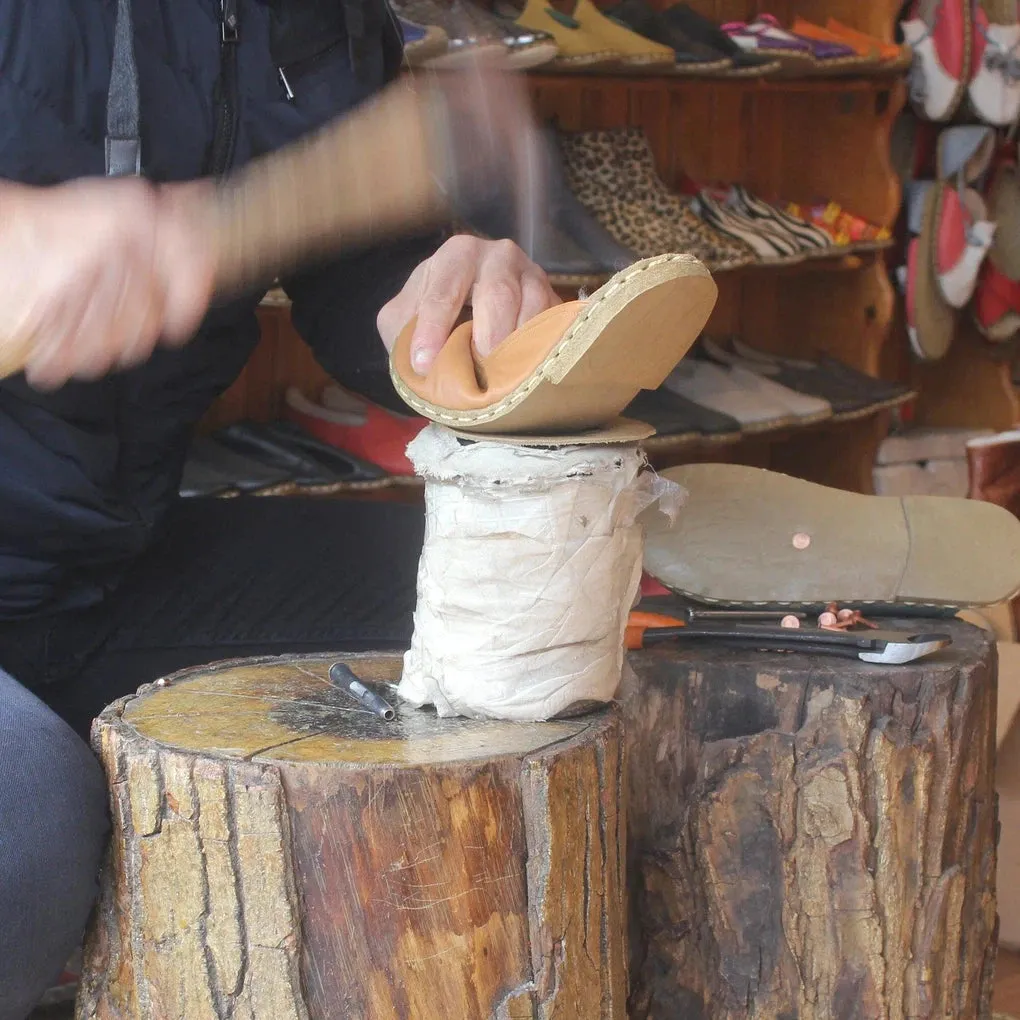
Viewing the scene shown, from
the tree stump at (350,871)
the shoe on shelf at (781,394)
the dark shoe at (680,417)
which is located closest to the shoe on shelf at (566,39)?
the dark shoe at (680,417)

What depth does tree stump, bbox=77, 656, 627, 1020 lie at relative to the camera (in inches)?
32.3

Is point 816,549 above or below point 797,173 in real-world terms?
below

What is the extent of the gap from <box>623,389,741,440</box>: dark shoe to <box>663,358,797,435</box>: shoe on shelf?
4 centimetres

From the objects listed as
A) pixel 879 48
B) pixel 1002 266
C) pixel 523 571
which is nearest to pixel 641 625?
pixel 523 571

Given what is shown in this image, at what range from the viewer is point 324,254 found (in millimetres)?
1228

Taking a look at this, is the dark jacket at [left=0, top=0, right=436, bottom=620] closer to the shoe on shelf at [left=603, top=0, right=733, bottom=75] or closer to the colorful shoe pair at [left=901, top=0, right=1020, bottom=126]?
the shoe on shelf at [left=603, top=0, right=733, bottom=75]

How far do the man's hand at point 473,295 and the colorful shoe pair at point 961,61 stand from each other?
6.59 ft

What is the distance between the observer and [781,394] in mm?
2547

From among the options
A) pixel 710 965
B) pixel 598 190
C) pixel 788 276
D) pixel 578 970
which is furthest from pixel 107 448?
pixel 788 276

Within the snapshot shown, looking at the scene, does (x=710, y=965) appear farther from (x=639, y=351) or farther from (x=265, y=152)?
(x=265, y=152)

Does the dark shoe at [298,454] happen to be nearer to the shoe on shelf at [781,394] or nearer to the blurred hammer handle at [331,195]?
the blurred hammer handle at [331,195]

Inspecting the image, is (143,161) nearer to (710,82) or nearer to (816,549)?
(816,549)

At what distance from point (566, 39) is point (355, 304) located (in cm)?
103

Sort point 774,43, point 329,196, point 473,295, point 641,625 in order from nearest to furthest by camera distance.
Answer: point 473,295, point 329,196, point 641,625, point 774,43
